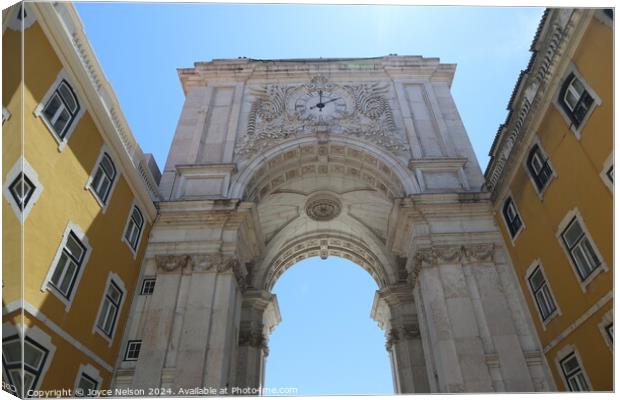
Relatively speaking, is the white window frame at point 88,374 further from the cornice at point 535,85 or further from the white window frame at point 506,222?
the cornice at point 535,85

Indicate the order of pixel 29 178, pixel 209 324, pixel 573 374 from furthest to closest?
pixel 209 324, pixel 573 374, pixel 29 178

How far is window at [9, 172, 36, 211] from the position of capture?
9.73 meters

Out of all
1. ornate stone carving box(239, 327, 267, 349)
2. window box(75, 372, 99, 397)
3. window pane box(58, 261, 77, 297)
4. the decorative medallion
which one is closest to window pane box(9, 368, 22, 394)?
window pane box(58, 261, 77, 297)

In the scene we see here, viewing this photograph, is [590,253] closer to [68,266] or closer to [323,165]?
[323,165]

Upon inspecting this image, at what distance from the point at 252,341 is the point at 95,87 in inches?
689

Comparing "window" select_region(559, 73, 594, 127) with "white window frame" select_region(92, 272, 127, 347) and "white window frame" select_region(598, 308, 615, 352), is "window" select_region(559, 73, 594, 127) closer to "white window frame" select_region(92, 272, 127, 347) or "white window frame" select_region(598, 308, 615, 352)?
"white window frame" select_region(598, 308, 615, 352)

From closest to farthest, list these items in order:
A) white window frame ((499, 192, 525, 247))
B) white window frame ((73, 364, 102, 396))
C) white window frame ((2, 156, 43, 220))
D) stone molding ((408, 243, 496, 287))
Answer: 1. white window frame ((2, 156, 43, 220))
2. white window frame ((73, 364, 102, 396))
3. white window frame ((499, 192, 525, 247))
4. stone molding ((408, 243, 496, 287))

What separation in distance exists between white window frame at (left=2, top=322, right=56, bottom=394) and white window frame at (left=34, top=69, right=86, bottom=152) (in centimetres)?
509

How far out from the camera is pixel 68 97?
1273 centimetres

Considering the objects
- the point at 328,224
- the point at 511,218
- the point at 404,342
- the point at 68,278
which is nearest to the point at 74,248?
the point at 68,278

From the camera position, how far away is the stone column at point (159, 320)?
14.5 meters

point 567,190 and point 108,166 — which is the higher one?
point 108,166

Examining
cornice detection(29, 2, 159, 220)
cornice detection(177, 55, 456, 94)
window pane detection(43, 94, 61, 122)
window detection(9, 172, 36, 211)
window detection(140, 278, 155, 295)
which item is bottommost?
window detection(9, 172, 36, 211)

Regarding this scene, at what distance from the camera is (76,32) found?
1306cm
